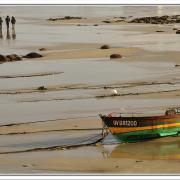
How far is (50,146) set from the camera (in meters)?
9.16

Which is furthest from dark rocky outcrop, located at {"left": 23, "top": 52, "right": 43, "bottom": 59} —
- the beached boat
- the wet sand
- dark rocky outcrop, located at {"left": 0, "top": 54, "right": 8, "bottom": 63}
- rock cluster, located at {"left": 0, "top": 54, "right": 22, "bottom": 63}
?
the beached boat

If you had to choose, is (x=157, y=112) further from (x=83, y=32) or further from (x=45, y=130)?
(x=83, y=32)

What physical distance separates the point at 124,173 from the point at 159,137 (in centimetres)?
165

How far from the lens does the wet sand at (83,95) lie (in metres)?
8.52

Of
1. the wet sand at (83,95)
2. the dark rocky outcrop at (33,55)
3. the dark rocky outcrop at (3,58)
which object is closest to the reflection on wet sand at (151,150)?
the wet sand at (83,95)

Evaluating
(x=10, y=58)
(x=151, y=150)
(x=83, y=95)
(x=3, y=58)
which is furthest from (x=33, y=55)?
(x=151, y=150)

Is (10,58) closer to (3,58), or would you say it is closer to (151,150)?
(3,58)

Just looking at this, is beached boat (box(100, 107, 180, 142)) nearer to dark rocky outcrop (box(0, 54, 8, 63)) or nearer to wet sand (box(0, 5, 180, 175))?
wet sand (box(0, 5, 180, 175))

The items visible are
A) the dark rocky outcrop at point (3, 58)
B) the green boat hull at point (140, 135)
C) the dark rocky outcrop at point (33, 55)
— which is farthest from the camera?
the dark rocky outcrop at point (33, 55)

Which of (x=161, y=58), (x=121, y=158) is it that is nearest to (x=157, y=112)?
(x=121, y=158)

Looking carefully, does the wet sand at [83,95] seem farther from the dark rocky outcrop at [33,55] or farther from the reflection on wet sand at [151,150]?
the dark rocky outcrop at [33,55]

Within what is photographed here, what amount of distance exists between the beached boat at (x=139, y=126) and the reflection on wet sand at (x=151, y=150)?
11 cm

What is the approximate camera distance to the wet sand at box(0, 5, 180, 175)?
27.9 ft

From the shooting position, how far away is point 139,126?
920 centimetres
